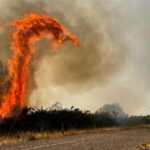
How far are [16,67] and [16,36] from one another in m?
2.56

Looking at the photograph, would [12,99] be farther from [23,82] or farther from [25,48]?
[25,48]

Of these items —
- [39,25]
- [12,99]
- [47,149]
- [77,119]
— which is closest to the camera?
[47,149]

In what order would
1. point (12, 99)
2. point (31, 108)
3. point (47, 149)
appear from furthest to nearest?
1. point (31, 108)
2. point (12, 99)
3. point (47, 149)

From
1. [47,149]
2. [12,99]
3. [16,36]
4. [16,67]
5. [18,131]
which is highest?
[16,36]

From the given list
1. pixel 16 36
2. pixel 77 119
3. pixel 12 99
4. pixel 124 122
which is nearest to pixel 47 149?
pixel 12 99

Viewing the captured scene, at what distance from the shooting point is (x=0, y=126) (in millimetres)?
35000

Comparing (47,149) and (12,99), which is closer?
(47,149)

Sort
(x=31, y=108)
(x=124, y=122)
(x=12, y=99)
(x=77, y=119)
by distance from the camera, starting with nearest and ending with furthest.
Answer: (x=12, y=99) < (x=31, y=108) < (x=77, y=119) < (x=124, y=122)

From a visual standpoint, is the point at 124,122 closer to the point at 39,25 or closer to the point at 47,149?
the point at 39,25

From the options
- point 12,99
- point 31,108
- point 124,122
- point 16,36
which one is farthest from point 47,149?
point 124,122

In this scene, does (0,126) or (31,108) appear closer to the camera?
(0,126)

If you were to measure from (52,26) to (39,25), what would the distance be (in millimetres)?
1066

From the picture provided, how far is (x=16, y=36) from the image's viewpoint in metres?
35.2

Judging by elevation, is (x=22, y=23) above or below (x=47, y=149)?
above
